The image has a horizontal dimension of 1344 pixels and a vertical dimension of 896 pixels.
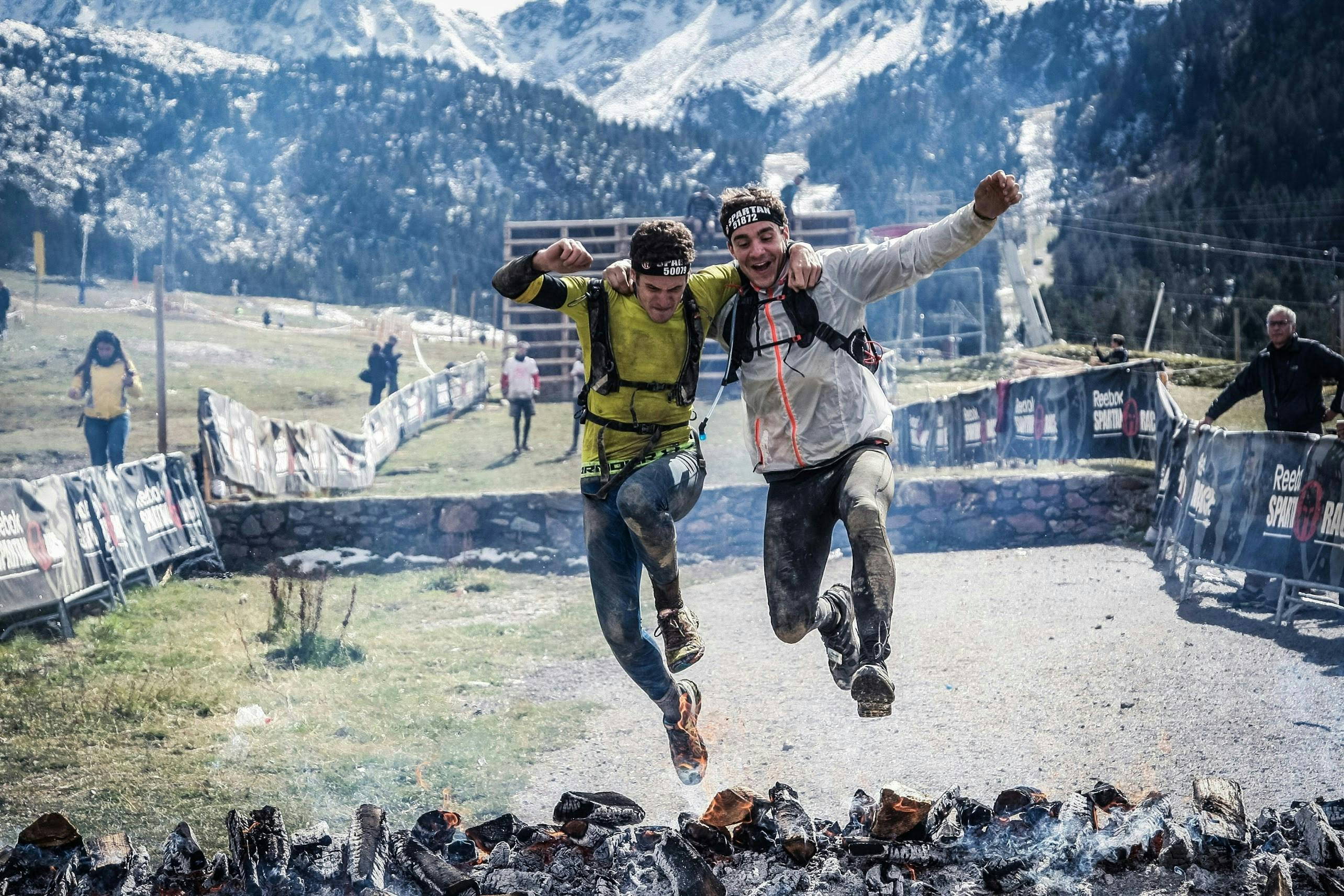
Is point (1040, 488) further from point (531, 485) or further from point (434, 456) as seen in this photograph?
point (434, 456)

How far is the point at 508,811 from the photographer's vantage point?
295 inches

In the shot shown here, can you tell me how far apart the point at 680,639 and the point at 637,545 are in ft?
1.65

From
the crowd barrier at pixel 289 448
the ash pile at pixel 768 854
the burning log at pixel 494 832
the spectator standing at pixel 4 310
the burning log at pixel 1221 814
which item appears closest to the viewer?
the ash pile at pixel 768 854

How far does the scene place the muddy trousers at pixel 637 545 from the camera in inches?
223

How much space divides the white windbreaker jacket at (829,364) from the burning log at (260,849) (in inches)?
119

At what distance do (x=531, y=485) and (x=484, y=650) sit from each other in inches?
333

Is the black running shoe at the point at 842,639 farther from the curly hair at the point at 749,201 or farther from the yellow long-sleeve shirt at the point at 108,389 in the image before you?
the yellow long-sleeve shirt at the point at 108,389

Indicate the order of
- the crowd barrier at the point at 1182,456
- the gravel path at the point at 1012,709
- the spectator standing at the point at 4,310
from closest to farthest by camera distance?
the gravel path at the point at 1012,709 → the crowd barrier at the point at 1182,456 → the spectator standing at the point at 4,310

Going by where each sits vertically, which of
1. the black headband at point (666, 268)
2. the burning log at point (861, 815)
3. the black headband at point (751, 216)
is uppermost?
the black headband at point (751, 216)

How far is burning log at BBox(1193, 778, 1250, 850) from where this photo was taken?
5652 mm

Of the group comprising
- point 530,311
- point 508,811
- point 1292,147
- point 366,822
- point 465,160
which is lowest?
point 508,811

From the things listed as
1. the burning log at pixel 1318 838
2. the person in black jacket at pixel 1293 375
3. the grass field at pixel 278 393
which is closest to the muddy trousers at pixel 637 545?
the burning log at pixel 1318 838

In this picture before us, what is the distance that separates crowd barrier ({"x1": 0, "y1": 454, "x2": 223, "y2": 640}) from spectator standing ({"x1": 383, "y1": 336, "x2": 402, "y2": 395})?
46.0 feet

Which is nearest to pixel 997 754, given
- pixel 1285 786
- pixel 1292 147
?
pixel 1285 786
